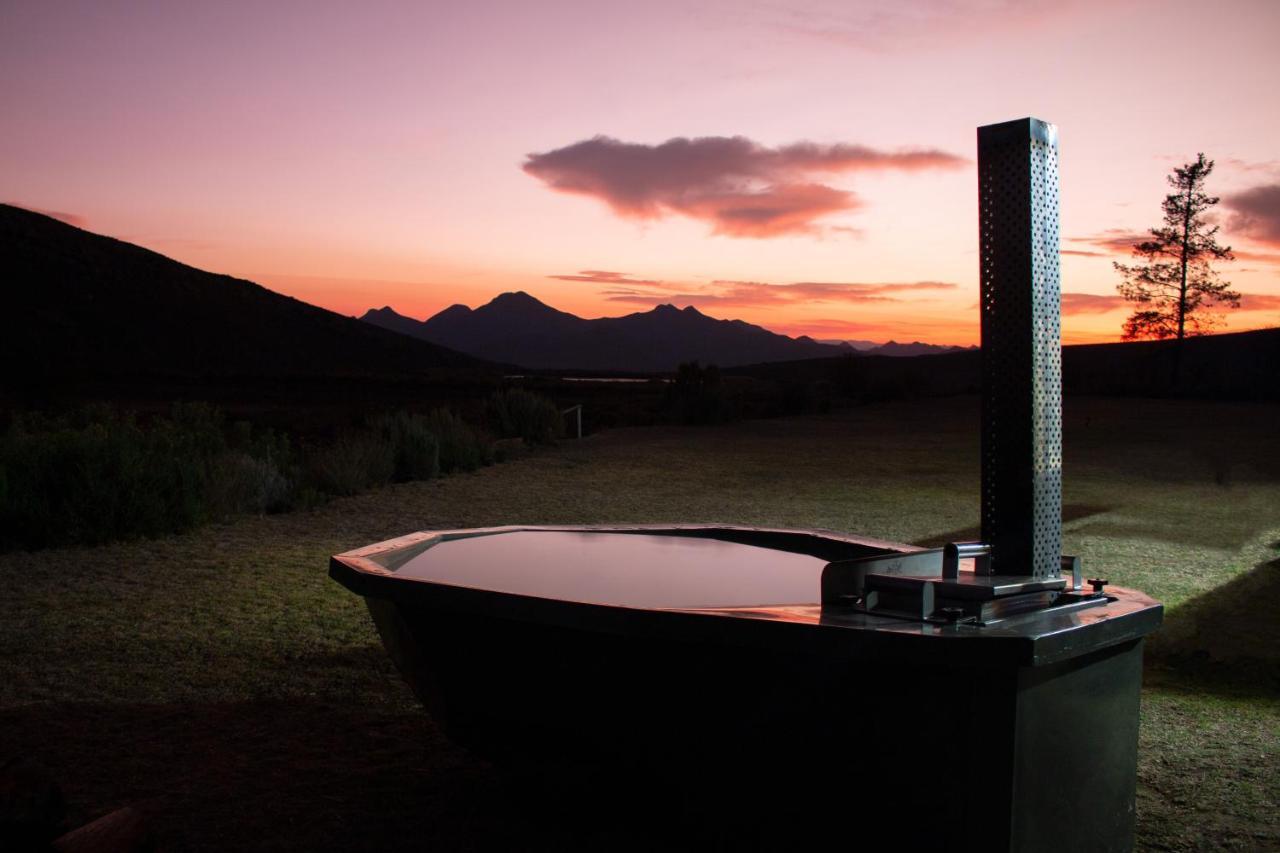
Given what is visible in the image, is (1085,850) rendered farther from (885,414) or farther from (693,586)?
(885,414)

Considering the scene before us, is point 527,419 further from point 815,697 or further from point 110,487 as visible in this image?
point 815,697

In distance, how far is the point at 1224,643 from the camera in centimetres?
519

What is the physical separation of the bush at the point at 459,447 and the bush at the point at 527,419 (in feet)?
6.94

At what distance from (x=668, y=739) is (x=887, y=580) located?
2.18 feet

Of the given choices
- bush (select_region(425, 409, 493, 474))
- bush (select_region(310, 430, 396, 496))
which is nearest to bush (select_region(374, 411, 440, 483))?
bush (select_region(310, 430, 396, 496))

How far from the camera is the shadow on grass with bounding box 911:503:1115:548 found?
7.99 meters

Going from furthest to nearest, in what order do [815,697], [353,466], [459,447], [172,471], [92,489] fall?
[459,447] → [353,466] → [172,471] → [92,489] → [815,697]

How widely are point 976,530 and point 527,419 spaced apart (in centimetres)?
882

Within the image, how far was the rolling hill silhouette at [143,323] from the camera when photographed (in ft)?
155

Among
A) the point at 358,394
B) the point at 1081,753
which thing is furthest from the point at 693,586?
the point at 358,394

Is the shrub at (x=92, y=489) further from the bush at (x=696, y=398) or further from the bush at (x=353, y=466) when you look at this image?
the bush at (x=696, y=398)

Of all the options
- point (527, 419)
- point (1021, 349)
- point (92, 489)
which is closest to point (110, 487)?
point (92, 489)

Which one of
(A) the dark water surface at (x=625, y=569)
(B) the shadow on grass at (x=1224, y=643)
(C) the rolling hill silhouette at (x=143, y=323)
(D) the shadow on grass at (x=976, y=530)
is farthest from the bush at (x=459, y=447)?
(C) the rolling hill silhouette at (x=143, y=323)

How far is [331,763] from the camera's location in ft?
11.7
